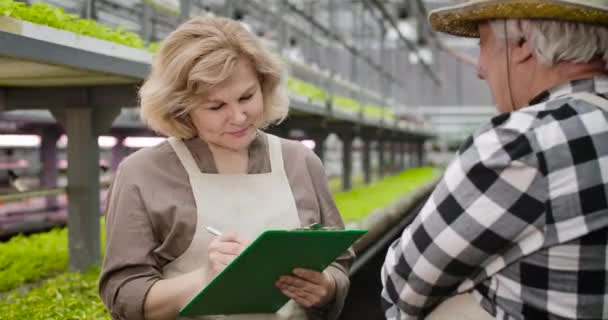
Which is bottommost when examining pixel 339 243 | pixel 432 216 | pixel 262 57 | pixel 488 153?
pixel 339 243

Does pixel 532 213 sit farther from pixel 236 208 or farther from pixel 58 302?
pixel 58 302

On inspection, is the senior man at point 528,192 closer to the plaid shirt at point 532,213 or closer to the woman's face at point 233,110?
the plaid shirt at point 532,213

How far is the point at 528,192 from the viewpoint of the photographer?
1177 millimetres

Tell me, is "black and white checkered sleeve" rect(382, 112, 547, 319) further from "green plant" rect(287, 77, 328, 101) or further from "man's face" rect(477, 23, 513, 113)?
"green plant" rect(287, 77, 328, 101)

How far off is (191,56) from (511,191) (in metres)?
0.76

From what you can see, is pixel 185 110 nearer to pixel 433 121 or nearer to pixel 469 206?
pixel 469 206

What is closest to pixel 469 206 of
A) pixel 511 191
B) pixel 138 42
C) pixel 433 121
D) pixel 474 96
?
pixel 511 191

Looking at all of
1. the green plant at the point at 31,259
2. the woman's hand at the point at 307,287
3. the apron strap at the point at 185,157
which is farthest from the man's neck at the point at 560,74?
the green plant at the point at 31,259

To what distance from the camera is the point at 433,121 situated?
23828 millimetres

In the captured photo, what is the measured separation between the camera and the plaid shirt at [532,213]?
3.86 ft

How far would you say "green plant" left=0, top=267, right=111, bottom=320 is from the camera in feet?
7.75

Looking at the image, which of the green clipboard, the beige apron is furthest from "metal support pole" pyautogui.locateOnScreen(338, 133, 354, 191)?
the green clipboard

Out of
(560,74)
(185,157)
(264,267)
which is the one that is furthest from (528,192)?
(185,157)

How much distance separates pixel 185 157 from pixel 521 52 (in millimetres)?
800
